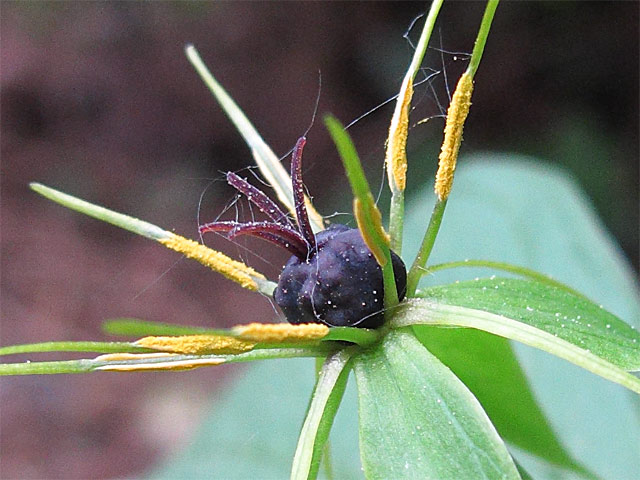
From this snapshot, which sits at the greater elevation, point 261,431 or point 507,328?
point 261,431

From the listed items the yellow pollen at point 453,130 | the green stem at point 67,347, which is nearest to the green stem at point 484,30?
the yellow pollen at point 453,130

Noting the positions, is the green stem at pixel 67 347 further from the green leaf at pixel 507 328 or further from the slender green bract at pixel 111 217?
the green leaf at pixel 507 328

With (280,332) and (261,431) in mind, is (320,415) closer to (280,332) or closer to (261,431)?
(280,332)

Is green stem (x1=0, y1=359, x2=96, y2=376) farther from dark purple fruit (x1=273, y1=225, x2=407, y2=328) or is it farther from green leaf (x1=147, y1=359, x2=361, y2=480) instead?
green leaf (x1=147, y1=359, x2=361, y2=480)

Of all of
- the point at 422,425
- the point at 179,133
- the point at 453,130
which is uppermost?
the point at 179,133

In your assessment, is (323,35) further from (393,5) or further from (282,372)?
(282,372)

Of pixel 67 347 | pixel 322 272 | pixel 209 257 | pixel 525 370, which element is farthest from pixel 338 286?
pixel 525 370

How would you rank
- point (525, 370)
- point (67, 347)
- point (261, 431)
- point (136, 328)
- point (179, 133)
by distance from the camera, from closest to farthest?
point (136, 328) < point (67, 347) < point (525, 370) < point (261, 431) < point (179, 133)
